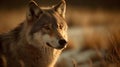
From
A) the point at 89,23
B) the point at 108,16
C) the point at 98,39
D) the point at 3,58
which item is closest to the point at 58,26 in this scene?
the point at 3,58

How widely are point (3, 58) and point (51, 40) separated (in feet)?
2.57

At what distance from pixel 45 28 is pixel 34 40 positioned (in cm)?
26

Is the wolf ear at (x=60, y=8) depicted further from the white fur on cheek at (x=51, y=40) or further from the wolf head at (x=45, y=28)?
the white fur on cheek at (x=51, y=40)

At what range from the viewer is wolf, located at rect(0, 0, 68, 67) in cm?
848

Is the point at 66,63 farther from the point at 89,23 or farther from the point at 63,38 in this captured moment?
the point at 89,23

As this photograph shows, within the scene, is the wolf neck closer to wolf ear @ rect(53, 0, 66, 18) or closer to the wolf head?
the wolf head

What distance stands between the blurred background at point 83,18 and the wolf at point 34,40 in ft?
16.0

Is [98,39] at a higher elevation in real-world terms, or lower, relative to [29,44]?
lower

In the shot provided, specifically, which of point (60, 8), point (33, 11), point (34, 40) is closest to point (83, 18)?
point (60, 8)

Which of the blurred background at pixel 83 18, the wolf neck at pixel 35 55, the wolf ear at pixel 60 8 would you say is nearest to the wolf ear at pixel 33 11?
the wolf ear at pixel 60 8

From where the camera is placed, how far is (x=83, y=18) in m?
20.0

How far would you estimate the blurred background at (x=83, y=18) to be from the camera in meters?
14.9

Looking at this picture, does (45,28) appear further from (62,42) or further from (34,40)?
(62,42)

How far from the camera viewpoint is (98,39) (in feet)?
46.7
